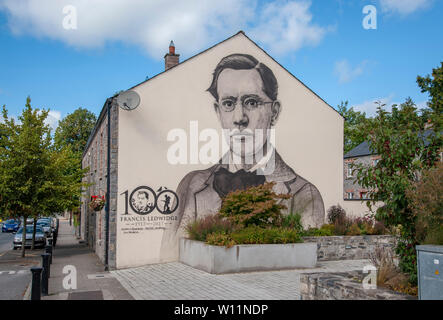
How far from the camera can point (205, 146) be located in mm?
16266

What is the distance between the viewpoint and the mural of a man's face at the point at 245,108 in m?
16.8

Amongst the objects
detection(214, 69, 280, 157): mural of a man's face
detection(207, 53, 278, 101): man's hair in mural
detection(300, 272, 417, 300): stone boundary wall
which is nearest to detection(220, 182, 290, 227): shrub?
detection(214, 69, 280, 157): mural of a man's face

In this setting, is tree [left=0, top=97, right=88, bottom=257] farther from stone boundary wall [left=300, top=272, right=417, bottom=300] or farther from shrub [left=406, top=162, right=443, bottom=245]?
shrub [left=406, top=162, right=443, bottom=245]

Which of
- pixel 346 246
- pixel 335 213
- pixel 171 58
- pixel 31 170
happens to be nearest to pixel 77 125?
pixel 31 170

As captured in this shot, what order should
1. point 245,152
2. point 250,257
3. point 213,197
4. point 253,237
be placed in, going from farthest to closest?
point 245,152, point 213,197, point 253,237, point 250,257

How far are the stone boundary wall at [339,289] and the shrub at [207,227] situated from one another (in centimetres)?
586

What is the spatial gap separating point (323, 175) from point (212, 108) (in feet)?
19.5

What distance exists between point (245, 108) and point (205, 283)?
827 cm

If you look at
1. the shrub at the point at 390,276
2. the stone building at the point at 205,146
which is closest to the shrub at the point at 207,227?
the stone building at the point at 205,146

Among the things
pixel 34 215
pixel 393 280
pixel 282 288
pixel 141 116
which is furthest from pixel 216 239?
pixel 34 215

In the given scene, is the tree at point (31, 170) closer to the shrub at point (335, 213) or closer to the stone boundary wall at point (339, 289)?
the shrub at point (335, 213)

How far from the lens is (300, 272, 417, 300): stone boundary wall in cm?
659

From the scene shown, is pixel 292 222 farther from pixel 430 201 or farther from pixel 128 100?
pixel 430 201

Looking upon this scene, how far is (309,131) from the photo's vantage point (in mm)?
18516
